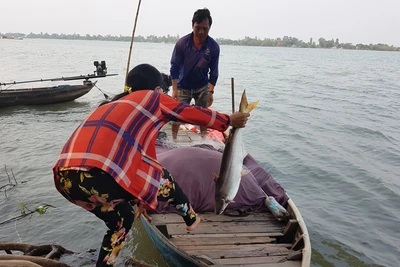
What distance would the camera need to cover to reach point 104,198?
2.63 metres

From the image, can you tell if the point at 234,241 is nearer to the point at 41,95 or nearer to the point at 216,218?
the point at 216,218

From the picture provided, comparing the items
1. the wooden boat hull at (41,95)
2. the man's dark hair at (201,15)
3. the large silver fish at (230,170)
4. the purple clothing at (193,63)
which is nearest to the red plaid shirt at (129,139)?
the large silver fish at (230,170)

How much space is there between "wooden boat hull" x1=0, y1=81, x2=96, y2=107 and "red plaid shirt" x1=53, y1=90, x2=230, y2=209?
554 inches

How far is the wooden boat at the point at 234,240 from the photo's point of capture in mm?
3748

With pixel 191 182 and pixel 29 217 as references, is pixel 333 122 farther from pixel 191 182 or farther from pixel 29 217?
pixel 29 217

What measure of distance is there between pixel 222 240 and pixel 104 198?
2.04 meters

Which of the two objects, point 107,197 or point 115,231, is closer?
point 107,197

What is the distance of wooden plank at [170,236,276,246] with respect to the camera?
13.5ft

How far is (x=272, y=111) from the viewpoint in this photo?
17.0m

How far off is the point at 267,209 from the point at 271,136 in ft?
26.3

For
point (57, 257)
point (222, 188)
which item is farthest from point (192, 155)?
point (57, 257)

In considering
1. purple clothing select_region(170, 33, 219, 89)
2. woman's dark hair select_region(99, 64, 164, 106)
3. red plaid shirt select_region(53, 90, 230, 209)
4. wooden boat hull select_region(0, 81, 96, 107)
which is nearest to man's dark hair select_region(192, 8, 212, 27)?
purple clothing select_region(170, 33, 219, 89)

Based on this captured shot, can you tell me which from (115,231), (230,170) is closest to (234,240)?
(230,170)

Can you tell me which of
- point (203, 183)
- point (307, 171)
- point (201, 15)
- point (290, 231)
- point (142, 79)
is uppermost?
point (201, 15)
